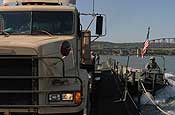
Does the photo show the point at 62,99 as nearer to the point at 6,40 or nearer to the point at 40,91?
the point at 40,91

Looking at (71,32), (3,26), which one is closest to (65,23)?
(71,32)

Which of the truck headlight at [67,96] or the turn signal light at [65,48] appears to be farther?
the turn signal light at [65,48]

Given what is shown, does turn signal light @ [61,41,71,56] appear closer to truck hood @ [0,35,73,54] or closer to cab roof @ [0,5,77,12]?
truck hood @ [0,35,73,54]

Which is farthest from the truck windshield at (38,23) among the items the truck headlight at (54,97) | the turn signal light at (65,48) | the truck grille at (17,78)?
the truck headlight at (54,97)

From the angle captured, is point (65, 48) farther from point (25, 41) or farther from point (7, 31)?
point (7, 31)

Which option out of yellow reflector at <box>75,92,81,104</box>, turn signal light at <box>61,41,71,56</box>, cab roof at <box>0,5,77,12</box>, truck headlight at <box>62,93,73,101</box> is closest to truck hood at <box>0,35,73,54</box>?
turn signal light at <box>61,41,71,56</box>

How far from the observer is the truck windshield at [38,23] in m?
10.8

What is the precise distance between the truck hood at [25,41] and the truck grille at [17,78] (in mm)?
221

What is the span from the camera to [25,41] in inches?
372

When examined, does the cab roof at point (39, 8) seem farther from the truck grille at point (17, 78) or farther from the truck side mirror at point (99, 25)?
the truck grille at point (17, 78)

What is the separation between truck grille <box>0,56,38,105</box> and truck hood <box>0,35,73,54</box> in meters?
0.22

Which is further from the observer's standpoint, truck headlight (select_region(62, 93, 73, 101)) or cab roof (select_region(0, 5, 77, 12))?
cab roof (select_region(0, 5, 77, 12))

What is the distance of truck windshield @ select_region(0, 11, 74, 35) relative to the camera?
10766 millimetres

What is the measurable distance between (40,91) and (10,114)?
727 millimetres
